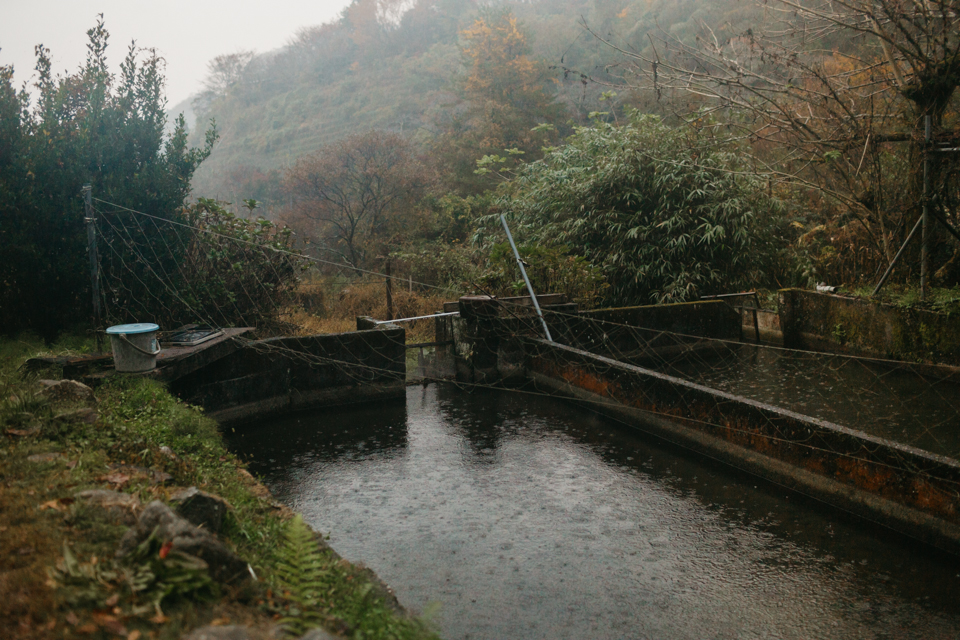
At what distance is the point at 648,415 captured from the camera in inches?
299

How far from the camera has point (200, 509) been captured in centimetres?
349

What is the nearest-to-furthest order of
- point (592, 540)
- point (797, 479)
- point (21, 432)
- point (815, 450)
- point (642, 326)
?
point (21, 432)
point (592, 540)
point (815, 450)
point (797, 479)
point (642, 326)

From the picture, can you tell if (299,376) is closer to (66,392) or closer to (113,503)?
(66,392)

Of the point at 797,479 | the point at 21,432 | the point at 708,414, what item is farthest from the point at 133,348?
the point at 797,479

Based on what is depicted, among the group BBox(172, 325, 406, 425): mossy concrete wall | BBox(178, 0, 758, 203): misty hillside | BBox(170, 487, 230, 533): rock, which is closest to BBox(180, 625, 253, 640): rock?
BBox(170, 487, 230, 533): rock

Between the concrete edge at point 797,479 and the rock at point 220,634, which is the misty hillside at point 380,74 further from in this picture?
the rock at point 220,634

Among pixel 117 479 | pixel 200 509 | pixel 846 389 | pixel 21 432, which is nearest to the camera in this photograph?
pixel 200 509

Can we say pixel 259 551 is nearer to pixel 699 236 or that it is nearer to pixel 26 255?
pixel 26 255

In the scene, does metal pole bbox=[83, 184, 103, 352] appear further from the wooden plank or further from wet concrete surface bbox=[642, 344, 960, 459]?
wet concrete surface bbox=[642, 344, 960, 459]

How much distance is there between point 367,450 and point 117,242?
4.69 meters

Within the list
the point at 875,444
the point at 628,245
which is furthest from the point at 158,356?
the point at 628,245

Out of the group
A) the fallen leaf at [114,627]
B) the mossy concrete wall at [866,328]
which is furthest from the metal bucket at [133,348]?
the mossy concrete wall at [866,328]

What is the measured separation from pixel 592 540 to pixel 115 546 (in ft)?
10.9

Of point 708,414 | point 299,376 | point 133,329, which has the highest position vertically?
point 133,329
